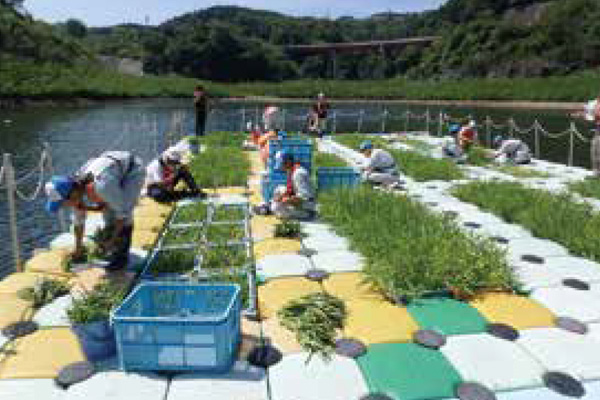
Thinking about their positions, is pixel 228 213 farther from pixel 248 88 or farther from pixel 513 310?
pixel 248 88

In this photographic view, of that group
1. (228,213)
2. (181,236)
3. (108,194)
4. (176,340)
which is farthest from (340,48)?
(176,340)

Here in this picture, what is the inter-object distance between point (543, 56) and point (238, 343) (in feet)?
230

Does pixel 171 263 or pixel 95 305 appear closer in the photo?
pixel 95 305

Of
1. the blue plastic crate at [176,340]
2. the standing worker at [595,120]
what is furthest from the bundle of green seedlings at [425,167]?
the blue plastic crate at [176,340]

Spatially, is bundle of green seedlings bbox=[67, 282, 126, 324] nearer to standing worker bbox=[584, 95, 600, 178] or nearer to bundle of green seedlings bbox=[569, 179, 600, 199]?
Result: bundle of green seedlings bbox=[569, 179, 600, 199]

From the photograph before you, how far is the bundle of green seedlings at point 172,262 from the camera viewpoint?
210 inches

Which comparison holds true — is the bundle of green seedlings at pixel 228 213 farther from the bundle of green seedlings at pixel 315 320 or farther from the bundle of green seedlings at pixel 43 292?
the bundle of green seedlings at pixel 315 320

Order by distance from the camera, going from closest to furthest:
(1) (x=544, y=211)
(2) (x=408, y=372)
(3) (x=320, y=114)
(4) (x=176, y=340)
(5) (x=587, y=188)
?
(4) (x=176, y=340) < (2) (x=408, y=372) < (1) (x=544, y=211) < (5) (x=587, y=188) < (3) (x=320, y=114)

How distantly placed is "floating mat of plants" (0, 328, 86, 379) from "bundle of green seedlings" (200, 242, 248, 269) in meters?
1.65

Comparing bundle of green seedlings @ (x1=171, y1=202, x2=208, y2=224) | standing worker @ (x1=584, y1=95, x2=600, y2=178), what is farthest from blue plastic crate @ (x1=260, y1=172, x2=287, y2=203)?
standing worker @ (x1=584, y1=95, x2=600, y2=178)

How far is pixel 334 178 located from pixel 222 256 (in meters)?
3.36

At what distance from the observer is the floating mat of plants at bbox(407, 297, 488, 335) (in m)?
4.24

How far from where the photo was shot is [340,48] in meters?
106

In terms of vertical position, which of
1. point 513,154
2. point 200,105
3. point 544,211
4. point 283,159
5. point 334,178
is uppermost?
point 200,105
